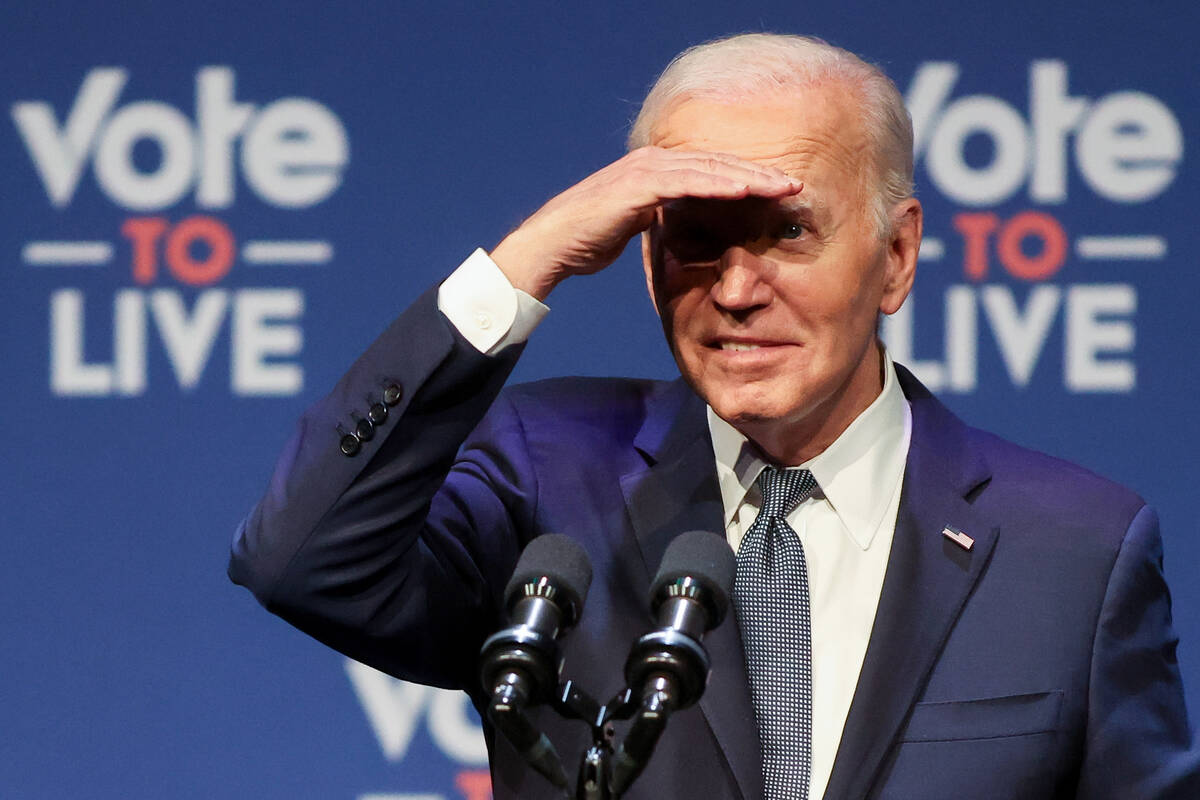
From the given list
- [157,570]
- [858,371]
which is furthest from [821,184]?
[157,570]

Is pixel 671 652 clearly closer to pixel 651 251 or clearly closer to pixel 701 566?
pixel 701 566

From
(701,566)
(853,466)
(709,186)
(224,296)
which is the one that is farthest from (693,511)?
(224,296)

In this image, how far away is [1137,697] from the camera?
65.6 inches

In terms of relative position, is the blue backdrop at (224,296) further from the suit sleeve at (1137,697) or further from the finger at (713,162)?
the finger at (713,162)

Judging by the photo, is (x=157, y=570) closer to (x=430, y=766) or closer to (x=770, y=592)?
(x=430, y=766)

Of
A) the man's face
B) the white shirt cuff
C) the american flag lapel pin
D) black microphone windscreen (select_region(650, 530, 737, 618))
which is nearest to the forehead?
the man's face

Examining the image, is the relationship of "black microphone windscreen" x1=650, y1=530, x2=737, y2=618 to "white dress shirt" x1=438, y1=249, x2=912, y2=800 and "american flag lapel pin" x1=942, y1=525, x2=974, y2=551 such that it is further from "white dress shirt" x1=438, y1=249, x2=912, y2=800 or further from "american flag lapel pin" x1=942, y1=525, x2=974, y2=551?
"american flag lapel pin" x1=942, y1=525, x2=974, y2=551

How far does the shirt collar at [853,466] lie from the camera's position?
69.6 inches

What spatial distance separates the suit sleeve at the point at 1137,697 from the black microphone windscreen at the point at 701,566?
1.88 feet

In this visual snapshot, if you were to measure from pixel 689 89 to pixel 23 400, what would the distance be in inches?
64.9

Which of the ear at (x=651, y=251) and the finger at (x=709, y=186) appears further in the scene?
the ear at (x=651, y=251)

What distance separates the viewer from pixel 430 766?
2816 mm

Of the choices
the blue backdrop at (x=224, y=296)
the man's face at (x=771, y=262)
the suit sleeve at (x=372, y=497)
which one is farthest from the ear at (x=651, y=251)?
the blue backdrop at (x=224, y=296)

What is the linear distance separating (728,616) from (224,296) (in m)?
1.43
